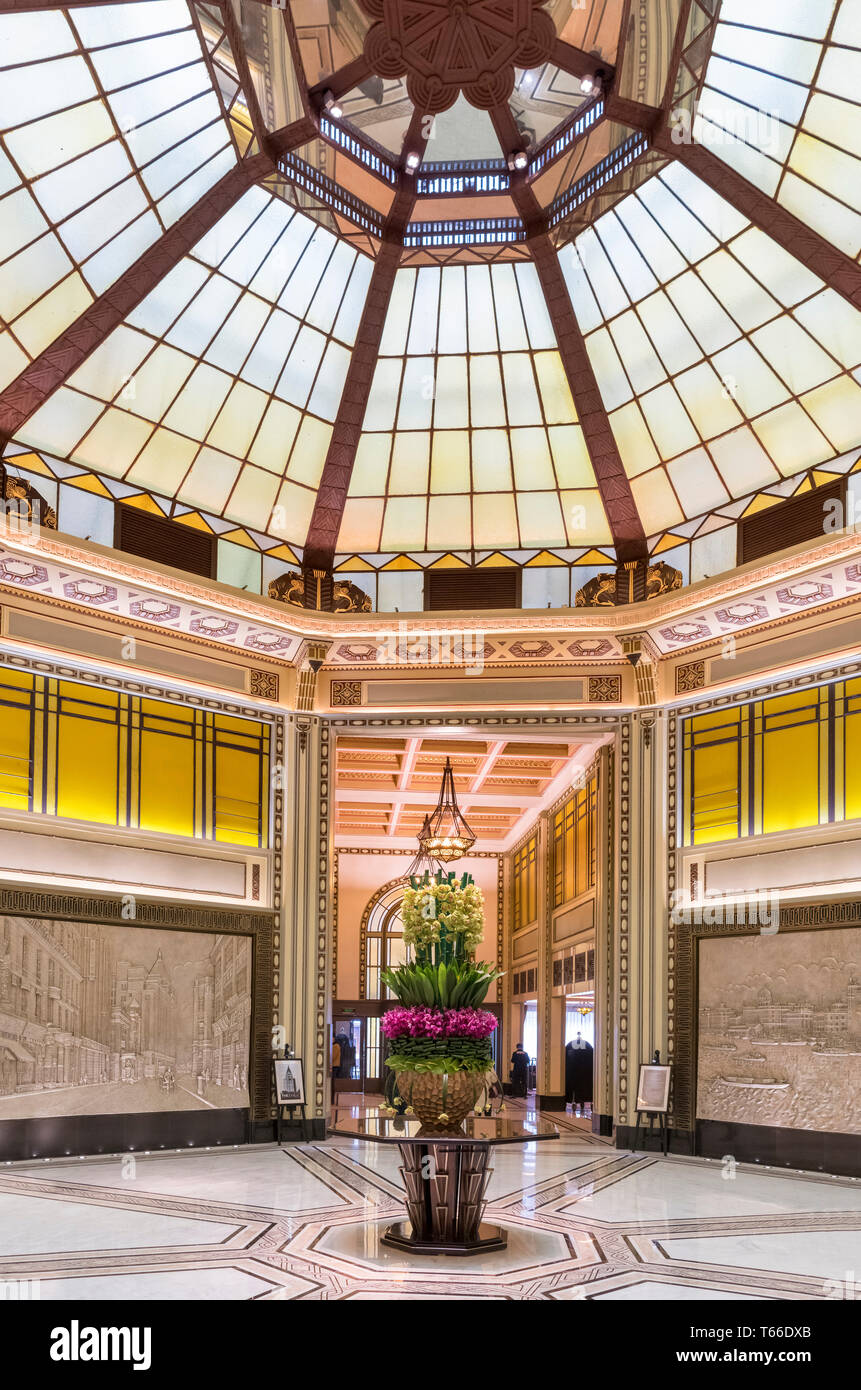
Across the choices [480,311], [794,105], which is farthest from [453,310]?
[794,105]

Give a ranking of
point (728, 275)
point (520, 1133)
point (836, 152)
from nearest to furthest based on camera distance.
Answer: point (520, 1133)
point (836, 152)
point (728, 275)

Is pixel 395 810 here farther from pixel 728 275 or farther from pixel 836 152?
pixel 836 152

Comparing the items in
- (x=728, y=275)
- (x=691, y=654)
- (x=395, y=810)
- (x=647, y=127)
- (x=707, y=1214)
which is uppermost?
(x=647, y=127)

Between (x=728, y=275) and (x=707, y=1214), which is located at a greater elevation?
(x=728, y=275)

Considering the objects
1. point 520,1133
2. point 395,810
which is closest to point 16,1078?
point 520,1133

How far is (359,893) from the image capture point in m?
27.0

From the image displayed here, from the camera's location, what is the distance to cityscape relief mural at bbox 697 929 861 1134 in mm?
11344

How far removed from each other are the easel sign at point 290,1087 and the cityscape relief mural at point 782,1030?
4569mm

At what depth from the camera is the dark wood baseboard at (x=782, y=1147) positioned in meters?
11.1

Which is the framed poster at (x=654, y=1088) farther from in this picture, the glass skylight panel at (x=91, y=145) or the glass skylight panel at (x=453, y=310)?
the glass skylight panel at (x=91, y=145)

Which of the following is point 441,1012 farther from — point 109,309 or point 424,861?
point 424,861

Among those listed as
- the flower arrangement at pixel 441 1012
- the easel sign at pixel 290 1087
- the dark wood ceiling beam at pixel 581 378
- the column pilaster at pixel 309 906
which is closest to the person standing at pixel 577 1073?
the column pilaster at pixel 309 906

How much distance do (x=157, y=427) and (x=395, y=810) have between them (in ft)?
41.4

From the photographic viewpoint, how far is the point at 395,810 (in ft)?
79.2
